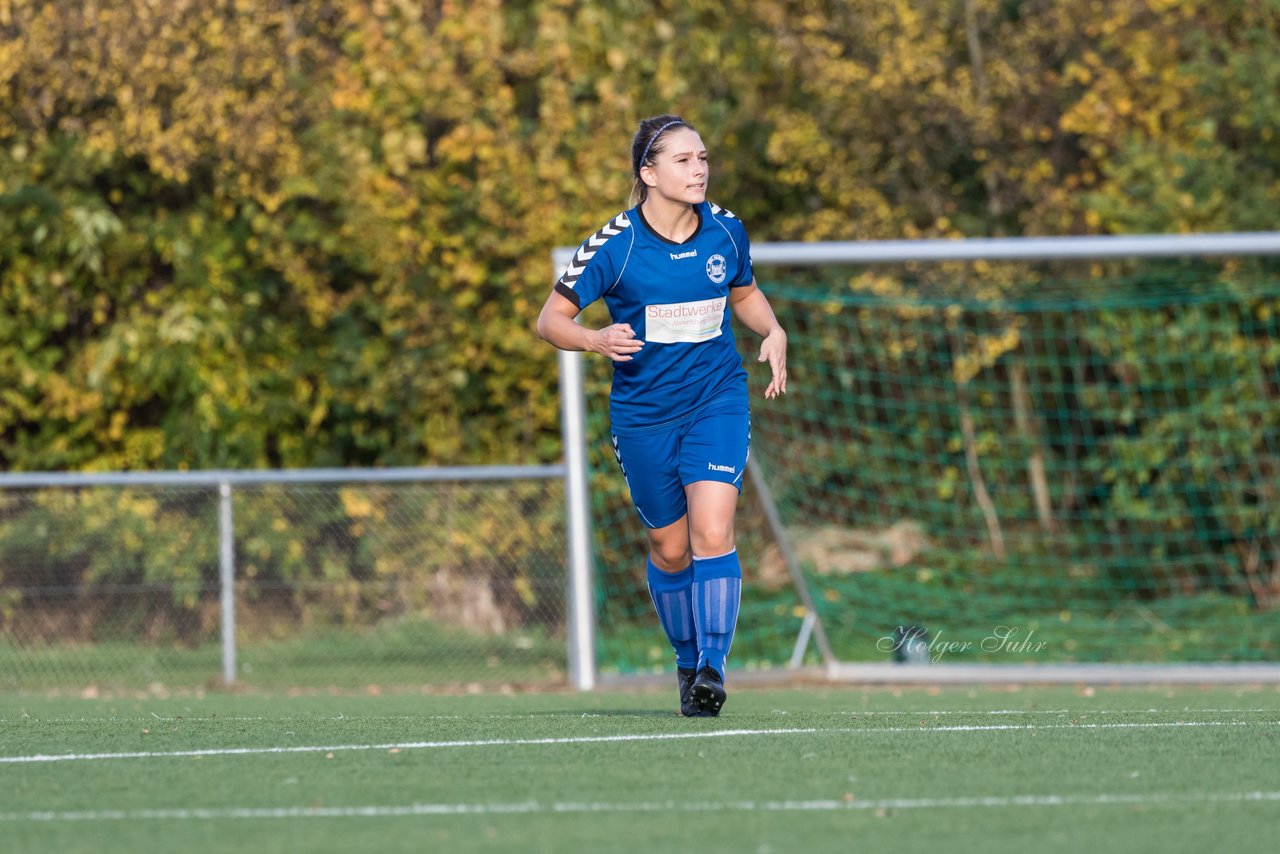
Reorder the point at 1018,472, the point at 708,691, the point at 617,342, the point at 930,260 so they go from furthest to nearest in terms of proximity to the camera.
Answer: the point at 1018,472
the point at 930,260
the point at 708,691
the point at 617,342

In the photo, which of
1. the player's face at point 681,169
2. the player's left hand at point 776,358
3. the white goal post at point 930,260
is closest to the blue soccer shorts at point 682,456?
the player's left hand at point 776,358

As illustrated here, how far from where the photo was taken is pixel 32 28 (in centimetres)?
1141

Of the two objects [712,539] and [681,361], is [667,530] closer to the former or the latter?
[712,539]

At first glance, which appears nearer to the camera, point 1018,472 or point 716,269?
point 716,269

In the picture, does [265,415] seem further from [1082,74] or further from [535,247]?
[1082,74]

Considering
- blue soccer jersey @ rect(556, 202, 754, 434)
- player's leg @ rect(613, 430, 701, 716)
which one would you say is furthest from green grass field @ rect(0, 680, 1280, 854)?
blue soccer jersey @ rect(556, 202, 754, 434)

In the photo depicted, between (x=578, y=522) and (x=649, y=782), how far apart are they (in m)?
5.81

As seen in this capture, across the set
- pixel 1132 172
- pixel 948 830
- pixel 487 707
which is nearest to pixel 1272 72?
pixel 1132 172

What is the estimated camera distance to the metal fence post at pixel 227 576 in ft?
34.8

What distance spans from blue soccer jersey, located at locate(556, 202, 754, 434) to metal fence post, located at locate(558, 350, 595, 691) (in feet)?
13.5

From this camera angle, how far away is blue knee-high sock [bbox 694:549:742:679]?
18.1 ft

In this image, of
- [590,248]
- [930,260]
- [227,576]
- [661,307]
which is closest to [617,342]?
[661,307]

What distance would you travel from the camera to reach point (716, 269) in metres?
5.69

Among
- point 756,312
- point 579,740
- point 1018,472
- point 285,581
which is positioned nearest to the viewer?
point 579,740
